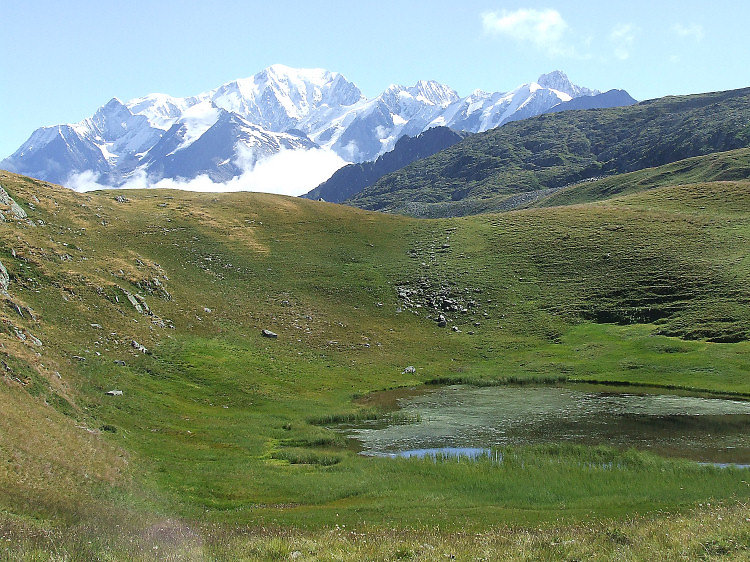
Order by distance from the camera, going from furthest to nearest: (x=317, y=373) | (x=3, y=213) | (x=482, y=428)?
(x=3, y=213) < (x=317, y=373) < (x=482, y=428)

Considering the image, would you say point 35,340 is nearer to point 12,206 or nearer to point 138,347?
point 138,347

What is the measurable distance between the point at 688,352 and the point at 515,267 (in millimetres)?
39245

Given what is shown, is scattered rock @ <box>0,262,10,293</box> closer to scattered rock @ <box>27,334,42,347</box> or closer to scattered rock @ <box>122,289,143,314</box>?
scattered rock @ <box>27,334,42,347</box>

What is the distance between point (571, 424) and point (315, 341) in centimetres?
3884

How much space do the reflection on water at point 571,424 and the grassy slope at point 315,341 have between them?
4.68m

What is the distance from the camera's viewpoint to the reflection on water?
4081 cm

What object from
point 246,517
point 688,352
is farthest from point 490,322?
point 246,517

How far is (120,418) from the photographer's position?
4078 cm

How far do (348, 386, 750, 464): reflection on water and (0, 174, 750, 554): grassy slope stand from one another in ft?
15.3

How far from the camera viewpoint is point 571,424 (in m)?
47.1

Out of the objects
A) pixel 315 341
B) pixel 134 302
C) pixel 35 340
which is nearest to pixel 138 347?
pixel 134 302

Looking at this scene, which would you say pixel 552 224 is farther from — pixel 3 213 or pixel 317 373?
pixel 3 213

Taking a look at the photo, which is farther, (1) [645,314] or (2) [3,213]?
(1) [645,314]

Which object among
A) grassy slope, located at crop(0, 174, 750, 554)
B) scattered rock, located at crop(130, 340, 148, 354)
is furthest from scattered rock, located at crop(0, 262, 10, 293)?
scattered rock, located at crop(130, 340, 148, 354)
